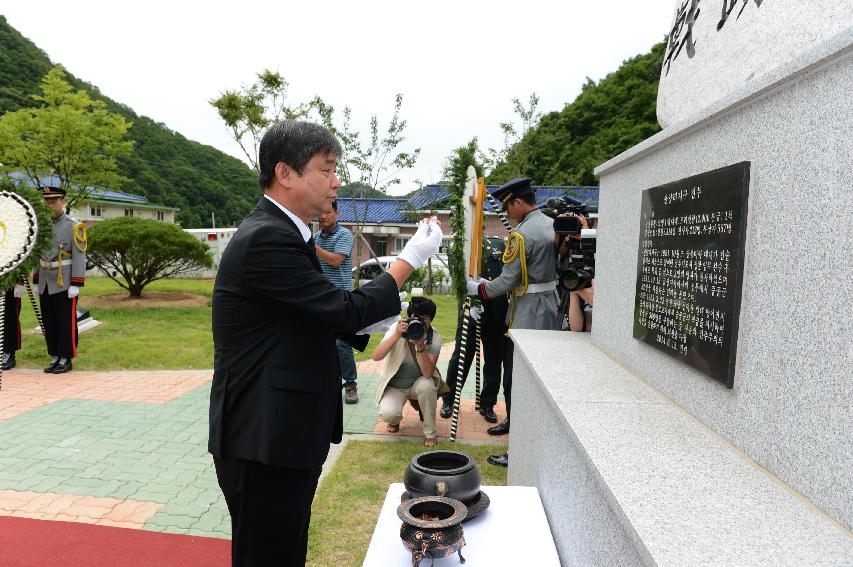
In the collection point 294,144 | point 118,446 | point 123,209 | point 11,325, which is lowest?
point 118,446

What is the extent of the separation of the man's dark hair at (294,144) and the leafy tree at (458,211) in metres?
2.54

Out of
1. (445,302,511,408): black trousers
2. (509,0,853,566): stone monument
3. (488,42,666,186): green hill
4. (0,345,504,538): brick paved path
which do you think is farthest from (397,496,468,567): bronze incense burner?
(488,42,666,186): green hill

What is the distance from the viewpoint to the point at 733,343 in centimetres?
167

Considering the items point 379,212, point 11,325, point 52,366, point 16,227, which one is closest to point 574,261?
point 16,227

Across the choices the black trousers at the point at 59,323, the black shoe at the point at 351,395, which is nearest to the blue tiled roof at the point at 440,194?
the black shoe at the point at 351,395

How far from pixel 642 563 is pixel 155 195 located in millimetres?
41417

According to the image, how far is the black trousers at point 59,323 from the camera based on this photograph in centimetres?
664

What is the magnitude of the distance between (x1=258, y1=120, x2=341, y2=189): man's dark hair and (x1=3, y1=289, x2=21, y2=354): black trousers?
261 inches

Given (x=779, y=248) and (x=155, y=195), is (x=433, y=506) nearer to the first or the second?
(x=779, y=248)

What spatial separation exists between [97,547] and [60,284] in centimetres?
491

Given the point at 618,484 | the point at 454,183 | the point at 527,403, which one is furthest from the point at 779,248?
the point at 454,183

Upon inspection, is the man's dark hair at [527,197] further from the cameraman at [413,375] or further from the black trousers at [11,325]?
the black trousers at [11,325]

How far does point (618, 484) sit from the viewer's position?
4.53ft

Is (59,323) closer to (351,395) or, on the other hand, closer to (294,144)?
(351,395)
